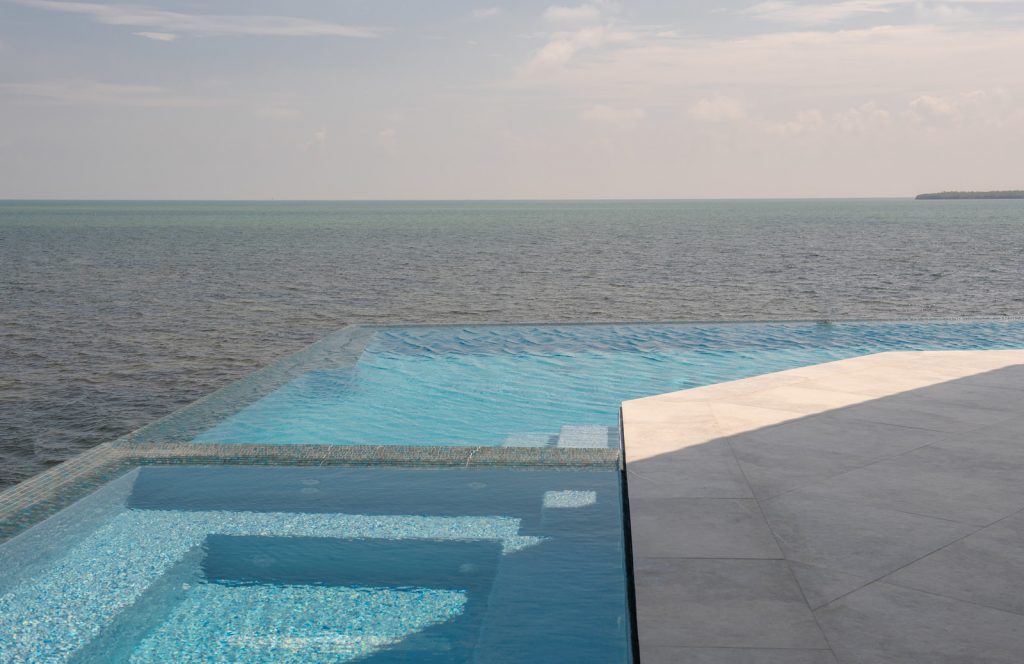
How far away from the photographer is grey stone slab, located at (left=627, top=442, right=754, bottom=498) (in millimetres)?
4793

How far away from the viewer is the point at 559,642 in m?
3.65

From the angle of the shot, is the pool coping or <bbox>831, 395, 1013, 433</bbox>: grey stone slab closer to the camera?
the pool coping

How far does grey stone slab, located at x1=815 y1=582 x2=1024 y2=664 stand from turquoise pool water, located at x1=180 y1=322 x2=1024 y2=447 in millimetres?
3095

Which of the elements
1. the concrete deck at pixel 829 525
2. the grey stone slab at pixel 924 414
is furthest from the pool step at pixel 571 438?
the grey stone slab at pixel 924 414

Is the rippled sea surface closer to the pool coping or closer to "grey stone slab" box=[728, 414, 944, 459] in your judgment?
the pool coping

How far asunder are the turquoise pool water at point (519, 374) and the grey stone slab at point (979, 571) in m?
2.82

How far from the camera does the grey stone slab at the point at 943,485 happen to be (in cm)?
449

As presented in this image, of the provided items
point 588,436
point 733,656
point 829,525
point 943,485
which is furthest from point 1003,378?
point 733,656

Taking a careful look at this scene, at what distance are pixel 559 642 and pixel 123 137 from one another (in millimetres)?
85142

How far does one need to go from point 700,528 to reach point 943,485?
5.31ft

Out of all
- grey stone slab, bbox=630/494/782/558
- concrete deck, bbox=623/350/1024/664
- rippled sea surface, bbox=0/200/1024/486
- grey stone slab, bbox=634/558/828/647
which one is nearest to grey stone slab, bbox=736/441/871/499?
concrete deck, bbox=623/350/1024/664

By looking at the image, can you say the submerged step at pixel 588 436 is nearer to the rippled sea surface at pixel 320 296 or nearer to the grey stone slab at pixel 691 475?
the grey stone slab at pixel 691 475

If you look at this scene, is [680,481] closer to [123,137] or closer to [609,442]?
[609,442]

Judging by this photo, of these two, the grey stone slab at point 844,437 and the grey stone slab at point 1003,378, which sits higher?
the grey stone slab at point 1003,378
